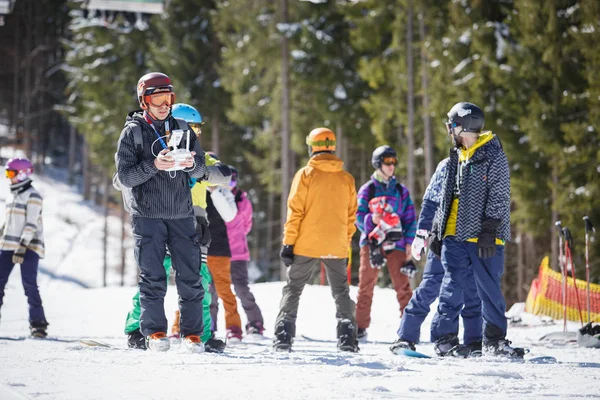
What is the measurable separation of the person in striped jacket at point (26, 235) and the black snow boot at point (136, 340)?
2649 millimetres

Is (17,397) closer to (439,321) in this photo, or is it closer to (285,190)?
(439,321)

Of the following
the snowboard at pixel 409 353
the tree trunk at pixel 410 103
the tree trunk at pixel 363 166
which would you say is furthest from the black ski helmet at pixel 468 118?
the tree trunk at pixel 363 166

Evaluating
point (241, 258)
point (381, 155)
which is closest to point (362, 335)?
point (241, 258)

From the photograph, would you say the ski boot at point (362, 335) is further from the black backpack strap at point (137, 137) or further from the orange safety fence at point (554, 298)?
the orange safety fence at point (554, 298)

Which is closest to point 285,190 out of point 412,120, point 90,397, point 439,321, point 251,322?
point 412,120

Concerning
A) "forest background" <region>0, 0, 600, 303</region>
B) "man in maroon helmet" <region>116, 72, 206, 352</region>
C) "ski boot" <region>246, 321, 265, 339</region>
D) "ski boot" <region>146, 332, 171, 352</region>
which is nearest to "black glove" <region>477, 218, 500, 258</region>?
"man in maroon helmet" <region>116, 72, 206, 352</region>

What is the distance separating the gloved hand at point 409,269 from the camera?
9.30 meters

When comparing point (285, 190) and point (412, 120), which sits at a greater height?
point (412, 120)

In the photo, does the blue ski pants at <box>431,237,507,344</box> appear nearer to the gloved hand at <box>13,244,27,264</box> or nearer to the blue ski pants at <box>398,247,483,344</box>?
the blue ski pants at <box>398,247,483,344</box>

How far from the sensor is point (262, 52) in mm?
24953

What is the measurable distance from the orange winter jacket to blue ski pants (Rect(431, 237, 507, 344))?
3.37 feet

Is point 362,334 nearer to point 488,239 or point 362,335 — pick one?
point 362,335

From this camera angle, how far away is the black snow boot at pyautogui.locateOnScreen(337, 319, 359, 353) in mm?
7184

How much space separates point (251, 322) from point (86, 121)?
1103 inches
